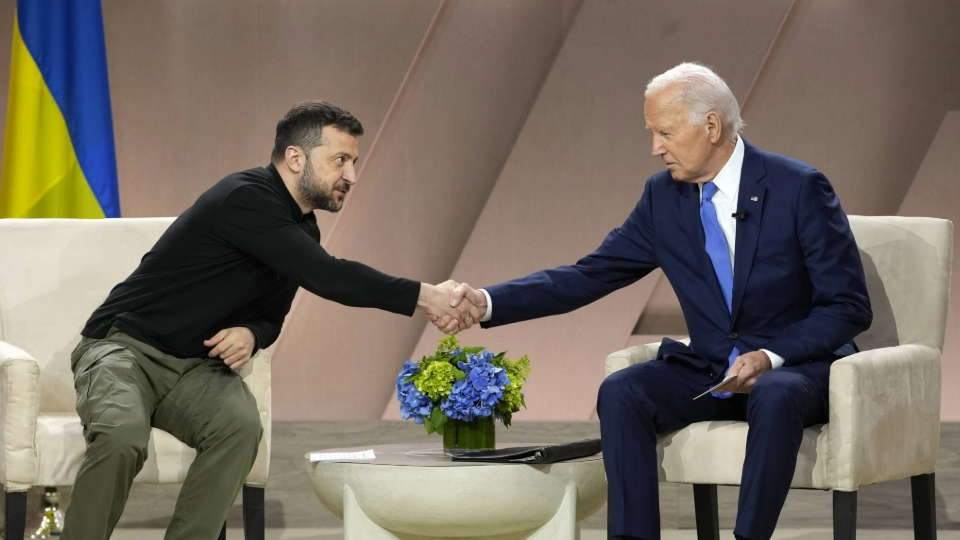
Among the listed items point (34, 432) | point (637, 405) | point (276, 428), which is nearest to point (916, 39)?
→ point (637, 405)

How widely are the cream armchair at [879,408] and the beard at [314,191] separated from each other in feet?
2.91

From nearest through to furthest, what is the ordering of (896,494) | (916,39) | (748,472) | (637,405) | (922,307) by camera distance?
(748,472)
(637,405)
(922,307)
(896,494)
(916,39)

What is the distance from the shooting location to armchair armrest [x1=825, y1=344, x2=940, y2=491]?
235 centimetres

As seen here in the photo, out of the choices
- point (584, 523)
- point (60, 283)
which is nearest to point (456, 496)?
point (60, 283)

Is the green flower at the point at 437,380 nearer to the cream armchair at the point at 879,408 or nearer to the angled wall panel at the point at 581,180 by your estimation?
the cream armchair at the point at 879,408

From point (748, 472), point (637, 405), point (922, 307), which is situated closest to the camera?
point (748, 472)

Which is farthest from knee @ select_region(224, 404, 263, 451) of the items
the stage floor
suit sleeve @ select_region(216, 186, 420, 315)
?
the stage floor

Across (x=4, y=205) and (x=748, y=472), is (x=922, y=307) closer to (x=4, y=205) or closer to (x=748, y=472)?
(x=748, y=472)

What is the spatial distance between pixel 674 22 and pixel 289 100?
1578mm

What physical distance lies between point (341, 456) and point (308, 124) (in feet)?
3.05

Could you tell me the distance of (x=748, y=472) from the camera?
225 cm

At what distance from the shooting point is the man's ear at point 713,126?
105 inches

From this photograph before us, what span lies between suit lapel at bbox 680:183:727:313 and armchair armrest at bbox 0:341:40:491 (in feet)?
5.58

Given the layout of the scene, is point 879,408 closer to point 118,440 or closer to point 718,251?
point 718,251
